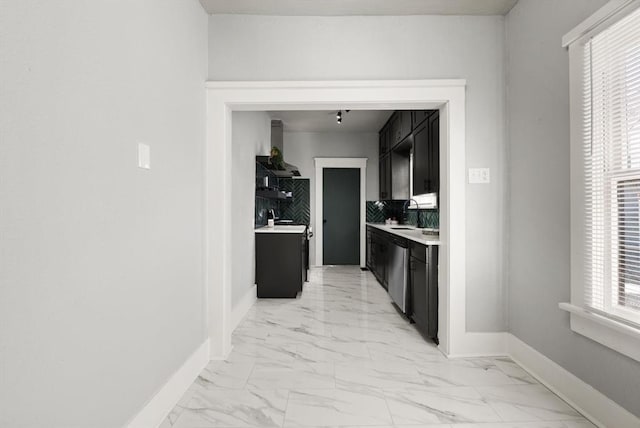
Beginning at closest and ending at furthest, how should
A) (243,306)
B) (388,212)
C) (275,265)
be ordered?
1. (243,306)
2. (275,265)
3. (388,212)

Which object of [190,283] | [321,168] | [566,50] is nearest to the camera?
[566,50]

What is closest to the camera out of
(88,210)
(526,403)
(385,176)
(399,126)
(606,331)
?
(88,210)

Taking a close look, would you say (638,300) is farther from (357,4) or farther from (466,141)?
(357,4)

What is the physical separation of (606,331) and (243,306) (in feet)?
9.93

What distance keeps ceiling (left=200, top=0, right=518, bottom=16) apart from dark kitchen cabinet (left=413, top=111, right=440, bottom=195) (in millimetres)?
884

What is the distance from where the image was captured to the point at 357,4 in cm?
247

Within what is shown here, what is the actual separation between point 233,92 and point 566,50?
7.15ft

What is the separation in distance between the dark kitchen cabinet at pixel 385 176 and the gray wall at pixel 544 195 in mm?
3290

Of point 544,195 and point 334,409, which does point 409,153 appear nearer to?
point 544,195

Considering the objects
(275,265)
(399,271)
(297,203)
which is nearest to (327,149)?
(297,203)

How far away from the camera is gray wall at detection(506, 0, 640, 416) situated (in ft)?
6.03

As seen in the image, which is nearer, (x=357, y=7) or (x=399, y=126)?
(x=357, y=7)

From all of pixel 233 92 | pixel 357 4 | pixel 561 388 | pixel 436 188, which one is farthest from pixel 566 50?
pixel 233 92

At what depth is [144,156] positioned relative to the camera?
5.56 ft
